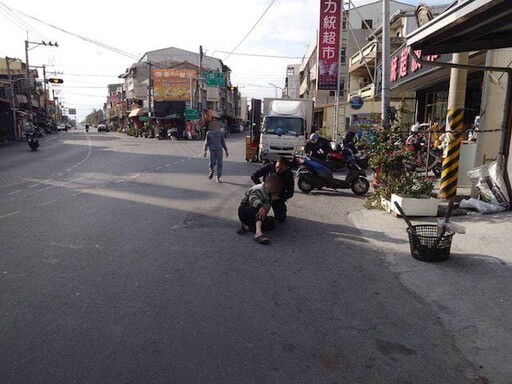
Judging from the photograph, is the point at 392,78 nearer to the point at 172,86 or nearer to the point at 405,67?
the point at 405,67

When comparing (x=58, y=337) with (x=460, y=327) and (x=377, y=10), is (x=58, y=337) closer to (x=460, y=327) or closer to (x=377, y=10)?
(x=460, y=327)

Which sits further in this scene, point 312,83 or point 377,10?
point 312,83

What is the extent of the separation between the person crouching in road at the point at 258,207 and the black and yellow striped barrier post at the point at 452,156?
4.22 m

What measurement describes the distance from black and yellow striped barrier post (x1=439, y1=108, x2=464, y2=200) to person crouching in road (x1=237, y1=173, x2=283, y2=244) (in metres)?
4.22

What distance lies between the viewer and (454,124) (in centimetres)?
880

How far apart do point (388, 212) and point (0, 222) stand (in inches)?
280

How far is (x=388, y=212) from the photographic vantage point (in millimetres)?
8492

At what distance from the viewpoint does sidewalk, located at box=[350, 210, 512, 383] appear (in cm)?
344

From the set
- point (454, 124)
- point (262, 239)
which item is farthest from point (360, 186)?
point (262, 239)

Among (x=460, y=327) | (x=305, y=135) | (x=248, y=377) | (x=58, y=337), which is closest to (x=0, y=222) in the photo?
(x=58, y=337)

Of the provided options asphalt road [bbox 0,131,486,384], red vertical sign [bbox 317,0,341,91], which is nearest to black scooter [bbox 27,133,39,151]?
red vertical sign [bbox 317,0,341,91]

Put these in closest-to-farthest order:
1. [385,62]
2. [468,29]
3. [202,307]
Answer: [202,307]
[468,29]
[385,62]

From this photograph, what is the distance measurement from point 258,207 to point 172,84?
46.7m

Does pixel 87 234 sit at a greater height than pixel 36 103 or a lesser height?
lesser
